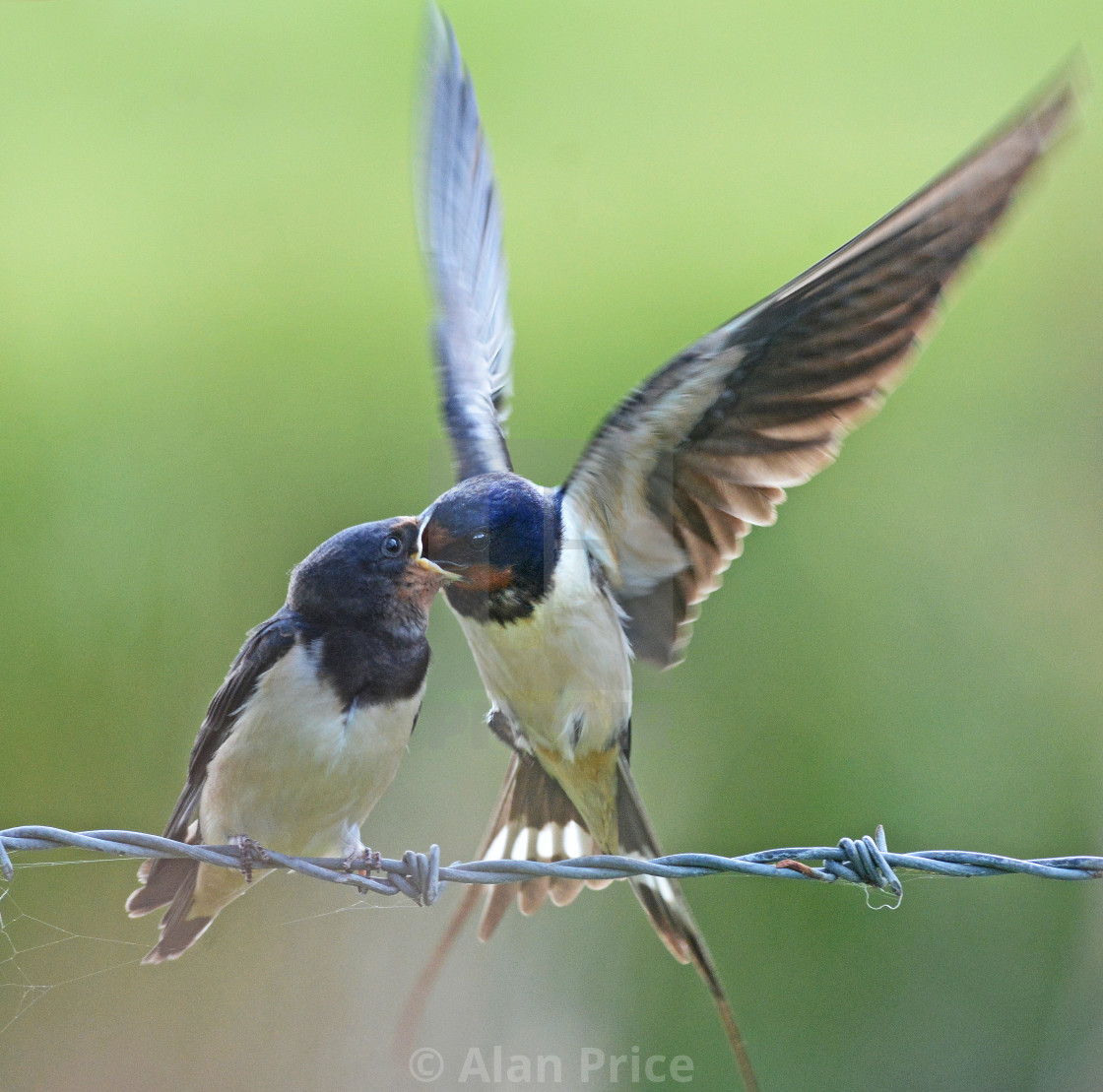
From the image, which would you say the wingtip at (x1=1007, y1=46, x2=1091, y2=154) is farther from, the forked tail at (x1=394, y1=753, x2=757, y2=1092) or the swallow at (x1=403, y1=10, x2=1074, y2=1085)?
the forked tail at (x1=394, y1=753, x2=757, y2=1092)

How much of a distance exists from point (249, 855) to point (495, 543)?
66cm

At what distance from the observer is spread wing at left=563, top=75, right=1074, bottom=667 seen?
1.76 m

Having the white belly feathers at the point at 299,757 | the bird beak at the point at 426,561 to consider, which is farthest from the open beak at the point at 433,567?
the white belly feathers at the point at 299,757

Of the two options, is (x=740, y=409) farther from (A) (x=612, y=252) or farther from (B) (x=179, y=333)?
(B) (x=179, y=333)

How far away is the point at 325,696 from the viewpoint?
1993 millimetres

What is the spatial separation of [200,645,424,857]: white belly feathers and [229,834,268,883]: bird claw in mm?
82

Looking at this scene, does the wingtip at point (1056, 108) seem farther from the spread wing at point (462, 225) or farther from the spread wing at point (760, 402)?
the spread wing at point (462, 225)

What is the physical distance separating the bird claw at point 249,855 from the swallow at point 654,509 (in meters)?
0.51

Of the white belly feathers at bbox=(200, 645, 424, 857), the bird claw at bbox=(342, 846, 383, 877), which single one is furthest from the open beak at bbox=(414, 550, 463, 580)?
the bird claw at bbox=(342, 846, 383, 877)

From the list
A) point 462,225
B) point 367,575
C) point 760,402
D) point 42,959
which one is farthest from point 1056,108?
point 42,959

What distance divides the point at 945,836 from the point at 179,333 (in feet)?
12.6

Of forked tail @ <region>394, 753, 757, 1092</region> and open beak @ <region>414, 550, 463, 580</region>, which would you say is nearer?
open beak @ <region>414, 550, 463, 580</region>

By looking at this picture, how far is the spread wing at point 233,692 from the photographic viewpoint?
205 centimetres

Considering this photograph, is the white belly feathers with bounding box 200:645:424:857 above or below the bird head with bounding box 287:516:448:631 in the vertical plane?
below
